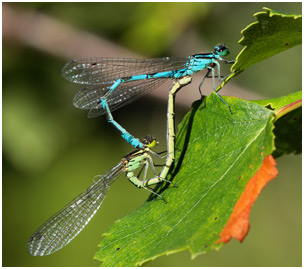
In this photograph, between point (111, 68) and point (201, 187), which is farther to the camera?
point (111, 68)

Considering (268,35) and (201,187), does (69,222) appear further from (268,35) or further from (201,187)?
(268,35)

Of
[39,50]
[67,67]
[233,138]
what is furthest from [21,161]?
[233,138]

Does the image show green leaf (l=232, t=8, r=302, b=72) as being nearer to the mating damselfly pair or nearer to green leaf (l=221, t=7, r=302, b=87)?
green leaf (l=221, t=7, r=302, b=87)

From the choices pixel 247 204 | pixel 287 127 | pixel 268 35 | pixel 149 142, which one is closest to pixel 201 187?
pixel 247 204

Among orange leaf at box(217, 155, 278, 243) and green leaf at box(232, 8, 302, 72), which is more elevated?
green leaf at box(232, 8, 302, 72)

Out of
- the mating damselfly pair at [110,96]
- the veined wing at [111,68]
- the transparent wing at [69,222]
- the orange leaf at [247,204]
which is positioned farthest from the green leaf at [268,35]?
the transparent wing at [69,222]

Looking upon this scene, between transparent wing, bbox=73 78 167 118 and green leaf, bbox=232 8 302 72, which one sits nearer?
green leaf, bbox=232 8 302 72

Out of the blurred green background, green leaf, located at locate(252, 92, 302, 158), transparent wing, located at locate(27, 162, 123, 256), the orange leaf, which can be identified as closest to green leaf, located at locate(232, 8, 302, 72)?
green leaf, located at locate(252, 92, 302, 158)
